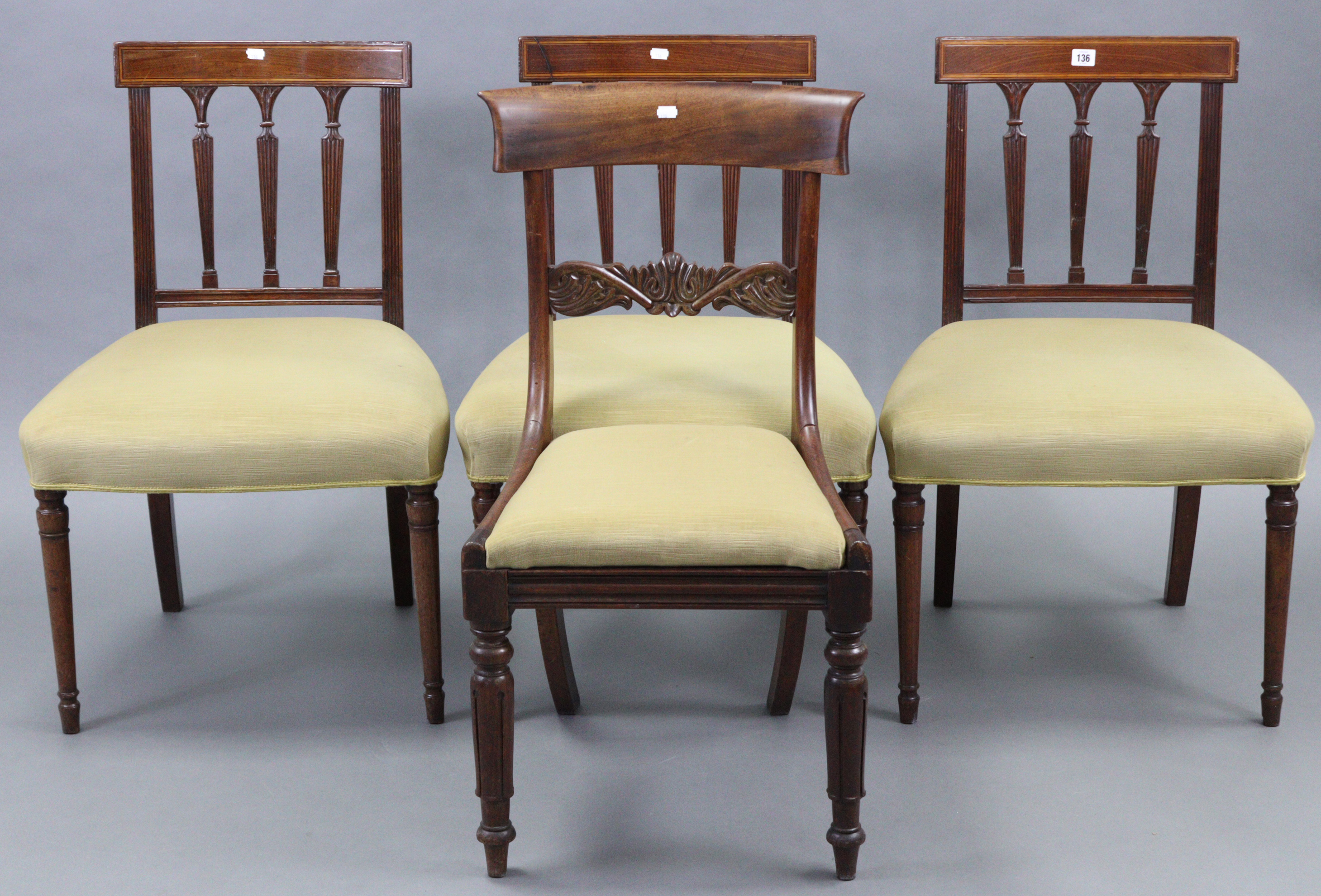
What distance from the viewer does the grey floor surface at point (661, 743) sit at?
5.83 feet

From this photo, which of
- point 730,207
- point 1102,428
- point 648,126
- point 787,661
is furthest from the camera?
point 730,207

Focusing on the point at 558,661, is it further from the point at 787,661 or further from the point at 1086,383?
the point at 1086,383

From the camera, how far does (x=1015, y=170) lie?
252 centimetres

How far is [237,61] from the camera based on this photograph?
2502mm

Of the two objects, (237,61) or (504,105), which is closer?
(504,105)

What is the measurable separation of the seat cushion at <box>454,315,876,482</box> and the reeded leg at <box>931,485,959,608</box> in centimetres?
39

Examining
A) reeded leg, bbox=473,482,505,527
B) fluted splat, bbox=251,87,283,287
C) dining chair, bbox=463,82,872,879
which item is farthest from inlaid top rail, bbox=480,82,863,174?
fluted splat, bbox=251,87,283,287

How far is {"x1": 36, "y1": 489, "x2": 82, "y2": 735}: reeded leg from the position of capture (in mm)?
2047

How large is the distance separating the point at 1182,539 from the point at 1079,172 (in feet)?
2.29

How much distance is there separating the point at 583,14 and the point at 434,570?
163 centimetres

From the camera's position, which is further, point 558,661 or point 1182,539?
point 1182,539

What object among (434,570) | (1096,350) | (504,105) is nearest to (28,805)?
(434,570)

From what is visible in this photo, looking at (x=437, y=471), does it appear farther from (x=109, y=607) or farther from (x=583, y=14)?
(x=583, y=14)

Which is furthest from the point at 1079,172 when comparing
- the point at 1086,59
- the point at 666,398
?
the point at 666,398
